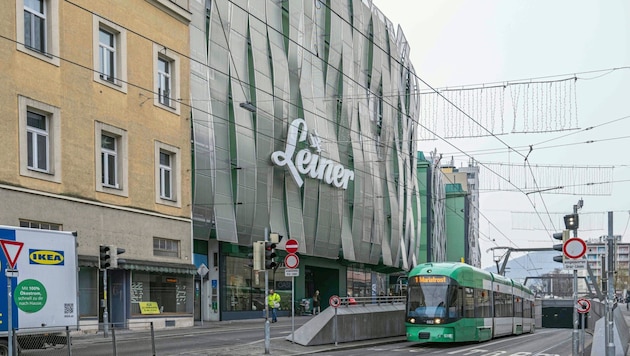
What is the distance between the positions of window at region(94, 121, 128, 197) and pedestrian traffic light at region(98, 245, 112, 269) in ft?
9.29

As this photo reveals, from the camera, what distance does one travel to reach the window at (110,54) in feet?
89.6

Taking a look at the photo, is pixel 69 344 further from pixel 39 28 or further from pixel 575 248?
pixel 39 28

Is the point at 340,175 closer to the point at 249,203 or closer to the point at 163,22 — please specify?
the point at 249,203

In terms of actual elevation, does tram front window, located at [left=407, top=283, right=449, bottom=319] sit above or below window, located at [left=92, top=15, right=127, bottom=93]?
below

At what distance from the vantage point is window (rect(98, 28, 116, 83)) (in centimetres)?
2786

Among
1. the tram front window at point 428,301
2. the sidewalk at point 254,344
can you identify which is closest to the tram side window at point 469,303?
the tram front window at point 428,301

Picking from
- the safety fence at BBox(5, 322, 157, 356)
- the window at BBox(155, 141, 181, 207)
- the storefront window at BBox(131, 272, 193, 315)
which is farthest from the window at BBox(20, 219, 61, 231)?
the window at BBox(155, 141, 181, 207)

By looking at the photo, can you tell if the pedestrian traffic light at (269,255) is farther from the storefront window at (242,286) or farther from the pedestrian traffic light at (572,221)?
the storefront window at (242,286)

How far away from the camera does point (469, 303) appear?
27781 millimetres

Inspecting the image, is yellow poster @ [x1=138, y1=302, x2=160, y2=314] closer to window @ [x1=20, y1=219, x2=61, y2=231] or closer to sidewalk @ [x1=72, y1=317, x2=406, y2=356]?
sidewalk @ [x1=72, y1=317, x2=406, y2=356]

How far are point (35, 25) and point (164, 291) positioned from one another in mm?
12290

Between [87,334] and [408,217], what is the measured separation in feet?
135

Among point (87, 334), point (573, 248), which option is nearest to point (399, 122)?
point (87, 334)

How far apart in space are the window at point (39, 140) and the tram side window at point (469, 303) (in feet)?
49.5
